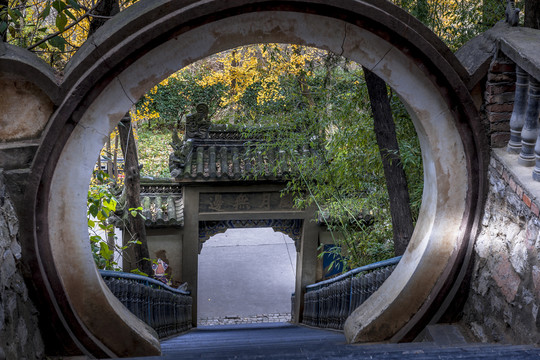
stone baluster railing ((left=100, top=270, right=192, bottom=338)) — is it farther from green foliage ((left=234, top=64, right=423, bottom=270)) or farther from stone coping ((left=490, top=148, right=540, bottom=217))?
stone coping ((left=490, top=148, right=540, bottom=217))

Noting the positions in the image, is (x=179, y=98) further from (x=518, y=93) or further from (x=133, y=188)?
(x=518, y=93)

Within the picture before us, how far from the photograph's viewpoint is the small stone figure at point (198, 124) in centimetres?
840

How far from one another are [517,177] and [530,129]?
0.82 ft

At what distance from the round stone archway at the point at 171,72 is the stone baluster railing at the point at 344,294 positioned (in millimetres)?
914

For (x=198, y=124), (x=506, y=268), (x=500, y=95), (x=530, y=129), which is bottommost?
(x=506, y=268)

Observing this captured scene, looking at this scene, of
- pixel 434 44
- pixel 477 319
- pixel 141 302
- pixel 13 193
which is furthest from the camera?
pixel 141 302

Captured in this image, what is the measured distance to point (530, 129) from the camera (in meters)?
2.37

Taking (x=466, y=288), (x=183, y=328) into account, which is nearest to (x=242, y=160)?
(x=183, y=328)

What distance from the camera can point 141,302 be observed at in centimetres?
409

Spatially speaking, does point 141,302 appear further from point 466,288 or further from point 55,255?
point 466,288

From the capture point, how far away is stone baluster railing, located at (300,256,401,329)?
3.93 meters

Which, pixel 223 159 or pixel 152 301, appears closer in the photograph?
pixel 152 301

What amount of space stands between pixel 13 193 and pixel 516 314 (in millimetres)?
2344

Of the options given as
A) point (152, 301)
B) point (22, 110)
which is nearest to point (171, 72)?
point (22, 110)
